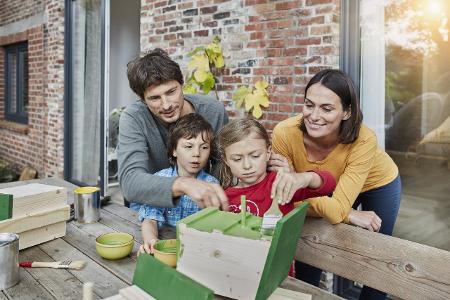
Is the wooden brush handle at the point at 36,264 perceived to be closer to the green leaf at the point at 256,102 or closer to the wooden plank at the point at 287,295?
the wooden plank at the point at 287,295

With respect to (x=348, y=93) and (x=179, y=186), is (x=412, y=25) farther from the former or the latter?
(x=179, y=186)

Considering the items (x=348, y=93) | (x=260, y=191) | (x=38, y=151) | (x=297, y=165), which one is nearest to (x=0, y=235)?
(x=260, y=191)

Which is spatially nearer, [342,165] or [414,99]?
[342,165]

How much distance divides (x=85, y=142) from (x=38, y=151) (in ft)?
4.25

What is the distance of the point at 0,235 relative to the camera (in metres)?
1.45

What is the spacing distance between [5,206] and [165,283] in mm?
874

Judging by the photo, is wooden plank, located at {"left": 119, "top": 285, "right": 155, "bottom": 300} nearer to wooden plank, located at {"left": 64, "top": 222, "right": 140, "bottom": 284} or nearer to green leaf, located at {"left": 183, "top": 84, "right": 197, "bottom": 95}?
wooden plank, located at {"left": 64, "top": 222, "right": 140, "bottom": 284}

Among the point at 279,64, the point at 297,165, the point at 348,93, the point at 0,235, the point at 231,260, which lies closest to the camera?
the point at 231,260

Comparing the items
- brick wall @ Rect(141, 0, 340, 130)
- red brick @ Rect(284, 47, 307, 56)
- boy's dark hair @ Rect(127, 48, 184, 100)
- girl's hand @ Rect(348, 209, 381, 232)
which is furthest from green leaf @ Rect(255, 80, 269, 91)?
girl's hand @ Rect(348, 209, 381, 232)

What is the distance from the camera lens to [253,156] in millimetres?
1879

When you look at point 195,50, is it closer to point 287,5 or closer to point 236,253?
point 287,5

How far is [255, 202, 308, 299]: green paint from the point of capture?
3.52ft

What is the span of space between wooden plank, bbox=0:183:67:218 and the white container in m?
0.31

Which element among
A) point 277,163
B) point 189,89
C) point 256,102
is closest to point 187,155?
point 277,163
